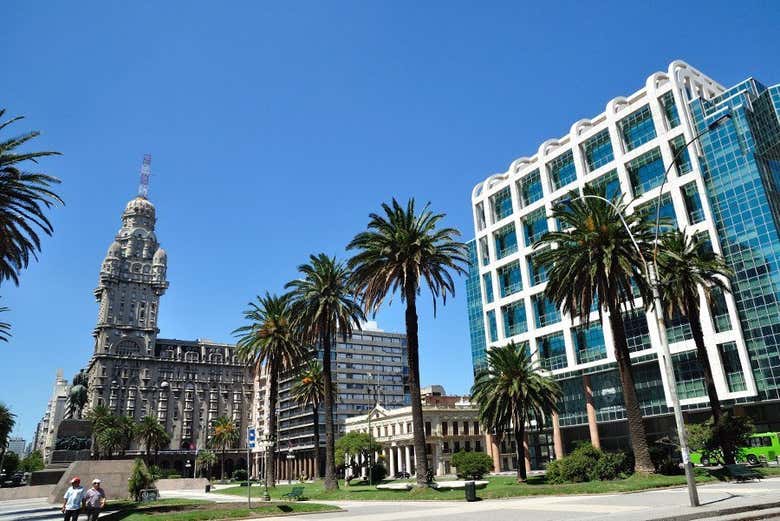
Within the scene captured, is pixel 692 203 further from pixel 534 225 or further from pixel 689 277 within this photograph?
pixel 534 225

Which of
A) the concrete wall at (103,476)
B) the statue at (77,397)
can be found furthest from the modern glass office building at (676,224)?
the statue at (77,397)

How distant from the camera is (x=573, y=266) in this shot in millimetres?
36281

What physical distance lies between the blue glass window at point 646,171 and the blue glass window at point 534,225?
42.1 ft

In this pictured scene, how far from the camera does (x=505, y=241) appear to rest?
79.4 metres

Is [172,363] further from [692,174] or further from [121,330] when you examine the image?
[692,174]

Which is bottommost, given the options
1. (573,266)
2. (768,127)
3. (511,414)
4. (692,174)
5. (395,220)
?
(511,414)

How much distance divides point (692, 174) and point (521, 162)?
26629mm

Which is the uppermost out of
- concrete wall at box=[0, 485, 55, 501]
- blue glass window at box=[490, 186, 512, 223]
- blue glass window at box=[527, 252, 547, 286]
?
blue glass window at box=[490, 186, 512, 223]

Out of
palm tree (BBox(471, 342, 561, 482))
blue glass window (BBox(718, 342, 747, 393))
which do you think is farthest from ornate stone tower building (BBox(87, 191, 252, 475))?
blue glass window (BBox(718, 342, 747, 393))

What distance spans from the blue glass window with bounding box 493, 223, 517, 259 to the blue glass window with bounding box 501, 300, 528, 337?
7685 mm

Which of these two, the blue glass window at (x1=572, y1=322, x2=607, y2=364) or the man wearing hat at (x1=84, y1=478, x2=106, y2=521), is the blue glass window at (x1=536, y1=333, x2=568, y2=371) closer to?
the blue glass window at (x1=572, y1=322, x2=607, y2=364)

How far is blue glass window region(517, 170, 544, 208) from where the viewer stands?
247 feet

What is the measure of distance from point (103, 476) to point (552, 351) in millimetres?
51319

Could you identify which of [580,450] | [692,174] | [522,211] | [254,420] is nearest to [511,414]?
[580,450]
